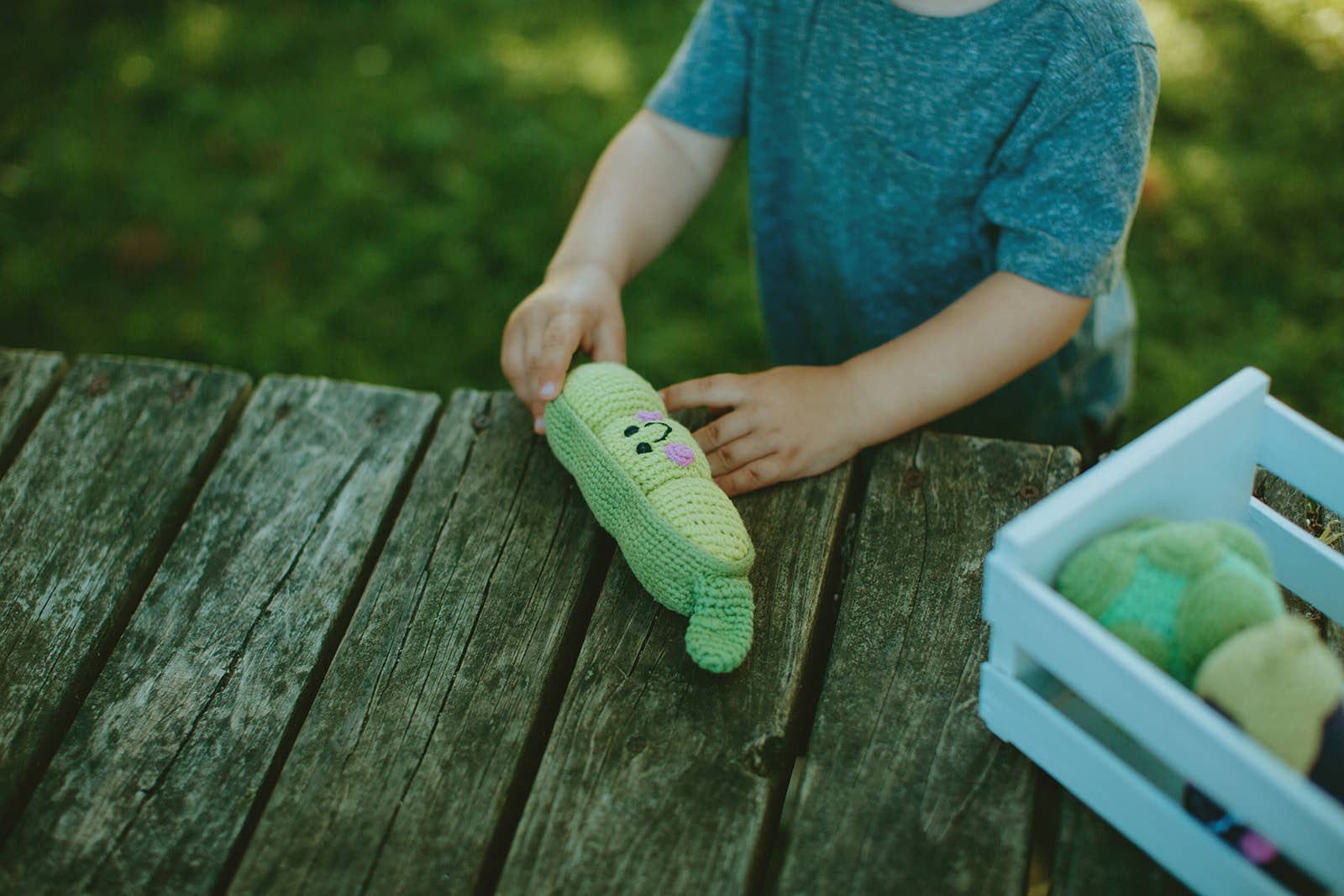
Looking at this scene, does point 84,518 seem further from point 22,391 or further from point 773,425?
point 773,425

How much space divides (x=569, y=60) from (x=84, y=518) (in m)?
2.07

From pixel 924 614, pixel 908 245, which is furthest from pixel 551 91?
pixel 924 614

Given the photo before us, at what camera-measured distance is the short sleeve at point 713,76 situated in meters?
1.44

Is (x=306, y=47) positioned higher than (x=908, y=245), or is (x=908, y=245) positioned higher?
(x=908, y=245)

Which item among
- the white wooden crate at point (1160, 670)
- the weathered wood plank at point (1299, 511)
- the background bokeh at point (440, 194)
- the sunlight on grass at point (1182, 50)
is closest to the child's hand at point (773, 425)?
the white wooden crate at point (1160, 670)

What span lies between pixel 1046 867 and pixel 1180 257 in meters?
1.82

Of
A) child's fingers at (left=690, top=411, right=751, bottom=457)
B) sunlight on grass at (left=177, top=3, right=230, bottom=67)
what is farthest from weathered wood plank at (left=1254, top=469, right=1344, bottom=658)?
sunlight on grass at (left=177, top=3, right=230, bottom=67)

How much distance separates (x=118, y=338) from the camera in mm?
2342

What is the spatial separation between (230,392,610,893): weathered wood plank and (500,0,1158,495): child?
0.43 feet

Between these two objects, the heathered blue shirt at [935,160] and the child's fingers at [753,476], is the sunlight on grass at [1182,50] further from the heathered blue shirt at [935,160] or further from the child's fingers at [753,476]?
the child's fingers at [753,476]

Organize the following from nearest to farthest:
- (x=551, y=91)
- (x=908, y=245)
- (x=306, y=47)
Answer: (x=908, y=245)
(x=551, y=91)
(x=306, y=47)

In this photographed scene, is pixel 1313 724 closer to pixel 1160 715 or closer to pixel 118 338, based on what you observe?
pixel 1160 715

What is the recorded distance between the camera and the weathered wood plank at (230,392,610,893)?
0.89 meters

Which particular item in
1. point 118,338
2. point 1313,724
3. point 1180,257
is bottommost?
point 118,338
